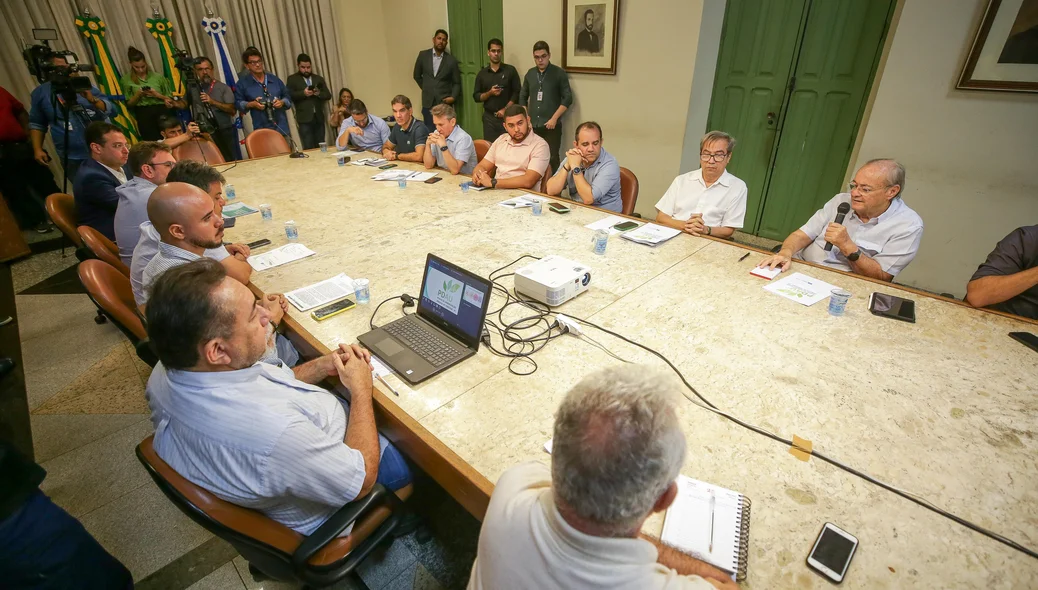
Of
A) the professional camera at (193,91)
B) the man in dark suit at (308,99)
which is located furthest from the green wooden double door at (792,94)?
the professional camera at (193,91)

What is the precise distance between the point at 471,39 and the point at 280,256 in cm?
452

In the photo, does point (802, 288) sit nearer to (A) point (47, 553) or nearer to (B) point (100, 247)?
(A) point (47, 553)

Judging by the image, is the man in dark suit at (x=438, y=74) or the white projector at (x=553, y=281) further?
the man in dark suit at (x=438, y=74)

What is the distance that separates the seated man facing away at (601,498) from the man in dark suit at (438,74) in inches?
222

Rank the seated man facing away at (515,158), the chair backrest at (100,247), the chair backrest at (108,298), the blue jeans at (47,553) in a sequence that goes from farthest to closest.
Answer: the seated man facing away at (515,158) → the chair backrest at (100,247) → the chair backrest at (108,298) → the blue jeans at (47,553)

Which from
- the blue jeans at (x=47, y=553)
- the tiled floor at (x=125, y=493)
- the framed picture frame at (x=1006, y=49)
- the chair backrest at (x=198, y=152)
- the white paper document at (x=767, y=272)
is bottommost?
the tiled floor at (x=125, y=493)

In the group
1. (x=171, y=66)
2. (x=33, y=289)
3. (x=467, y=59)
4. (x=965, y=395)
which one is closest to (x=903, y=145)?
(x=965, y=395)

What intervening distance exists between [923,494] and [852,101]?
11.7 ft

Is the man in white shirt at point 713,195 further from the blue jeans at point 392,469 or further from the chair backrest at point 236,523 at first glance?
the chair backrest at point 236,523

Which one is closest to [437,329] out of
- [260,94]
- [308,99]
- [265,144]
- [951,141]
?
[951,141]

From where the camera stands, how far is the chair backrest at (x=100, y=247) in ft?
7.57

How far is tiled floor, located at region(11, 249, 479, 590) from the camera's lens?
5.14ft

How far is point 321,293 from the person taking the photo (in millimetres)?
1861

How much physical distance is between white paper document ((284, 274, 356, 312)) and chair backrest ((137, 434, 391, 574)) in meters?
0.82
